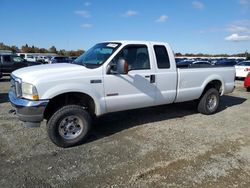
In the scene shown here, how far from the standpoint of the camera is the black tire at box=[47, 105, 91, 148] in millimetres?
4973

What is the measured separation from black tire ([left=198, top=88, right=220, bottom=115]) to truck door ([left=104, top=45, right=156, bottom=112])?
85.1 inches

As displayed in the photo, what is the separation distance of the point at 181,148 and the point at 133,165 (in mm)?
1230

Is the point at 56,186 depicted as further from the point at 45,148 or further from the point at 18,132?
the point at 18,132

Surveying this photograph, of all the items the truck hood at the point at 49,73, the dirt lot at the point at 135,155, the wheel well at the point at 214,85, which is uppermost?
the truck hood at the point at 49,73

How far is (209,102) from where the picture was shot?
801cm

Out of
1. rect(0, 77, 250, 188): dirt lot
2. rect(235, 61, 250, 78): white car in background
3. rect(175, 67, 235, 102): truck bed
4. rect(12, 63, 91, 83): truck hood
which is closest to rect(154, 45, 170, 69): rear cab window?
rect(175, 67, 235, 102): truck bed

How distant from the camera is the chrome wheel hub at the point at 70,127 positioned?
201 inches

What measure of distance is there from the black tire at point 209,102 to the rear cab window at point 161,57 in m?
1.92

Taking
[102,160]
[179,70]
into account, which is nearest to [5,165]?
[102,160]

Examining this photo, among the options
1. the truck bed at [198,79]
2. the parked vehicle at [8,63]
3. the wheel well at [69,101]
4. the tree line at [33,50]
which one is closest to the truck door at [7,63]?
the parked vehicle at [8,63]

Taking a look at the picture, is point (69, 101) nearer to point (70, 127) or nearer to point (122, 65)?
point (70, 127)

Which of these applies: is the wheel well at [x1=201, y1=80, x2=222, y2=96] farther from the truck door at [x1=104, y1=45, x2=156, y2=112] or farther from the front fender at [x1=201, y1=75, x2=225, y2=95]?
the truck door at [x1=104, y1=45, x2=156, y2=112]

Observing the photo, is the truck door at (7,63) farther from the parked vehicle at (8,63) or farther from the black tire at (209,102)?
the black tire at (209,102)

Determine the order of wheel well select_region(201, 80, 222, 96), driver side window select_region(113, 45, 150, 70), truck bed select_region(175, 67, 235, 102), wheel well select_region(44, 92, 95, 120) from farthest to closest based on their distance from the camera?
wheel well select_region(201, 80, 222, 96), truck bed select_region(175, 67, 235, 102), driver side window select_region(113, 45, 150, 70), wheel well select_region(44, 92, 95, 120)
